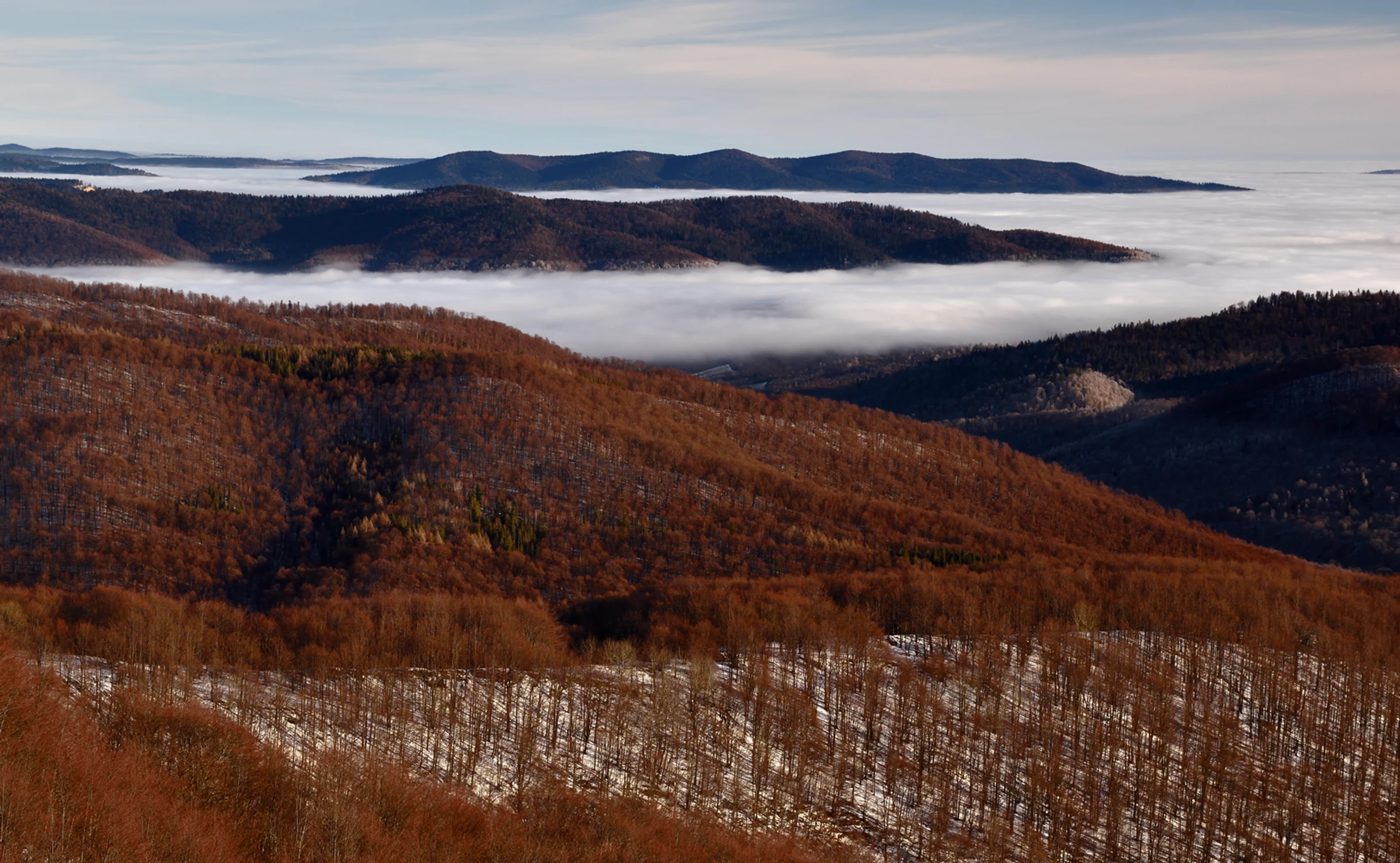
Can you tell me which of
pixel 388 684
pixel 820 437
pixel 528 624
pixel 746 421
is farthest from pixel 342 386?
pixel 388 684

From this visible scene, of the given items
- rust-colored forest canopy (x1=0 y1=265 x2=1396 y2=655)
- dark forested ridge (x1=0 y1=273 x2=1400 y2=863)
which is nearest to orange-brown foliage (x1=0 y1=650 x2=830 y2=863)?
dark forested ridge (x1=0 y1=273 x2=1400 y2=863)

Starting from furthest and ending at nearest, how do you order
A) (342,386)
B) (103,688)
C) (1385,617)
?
1. (342,386)
2. (1385,617)
3. (103,688)

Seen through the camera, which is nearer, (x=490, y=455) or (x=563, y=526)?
(x=563, y=526)

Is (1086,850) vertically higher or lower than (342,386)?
lower

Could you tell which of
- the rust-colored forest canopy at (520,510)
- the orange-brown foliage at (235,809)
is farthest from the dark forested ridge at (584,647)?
the rust-colored forest canopy at (520,510)

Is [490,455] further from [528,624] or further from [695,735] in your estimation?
[695,735]

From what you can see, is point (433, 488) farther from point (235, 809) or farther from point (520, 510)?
point (235, 809)

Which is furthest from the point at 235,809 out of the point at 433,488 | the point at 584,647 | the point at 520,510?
the point at 433,488
